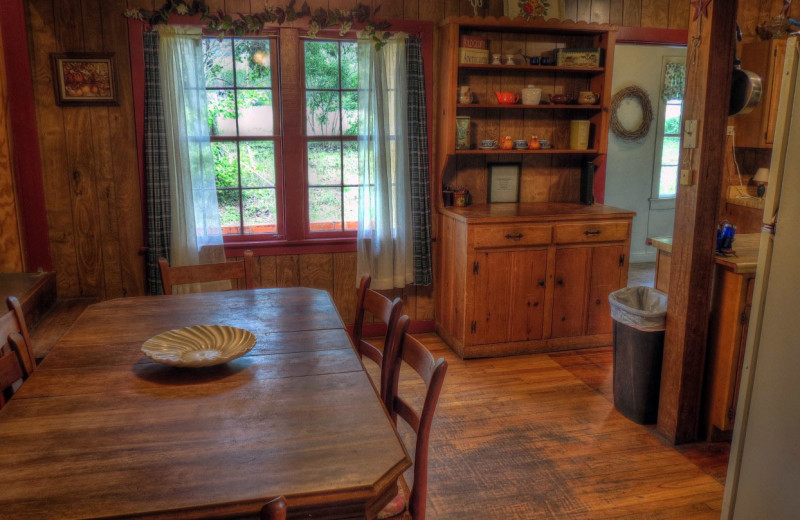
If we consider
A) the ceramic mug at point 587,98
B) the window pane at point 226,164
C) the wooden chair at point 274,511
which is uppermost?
the ceramic mug at point 587,98

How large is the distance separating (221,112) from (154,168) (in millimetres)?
555

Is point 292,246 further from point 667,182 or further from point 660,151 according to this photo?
point 667,182

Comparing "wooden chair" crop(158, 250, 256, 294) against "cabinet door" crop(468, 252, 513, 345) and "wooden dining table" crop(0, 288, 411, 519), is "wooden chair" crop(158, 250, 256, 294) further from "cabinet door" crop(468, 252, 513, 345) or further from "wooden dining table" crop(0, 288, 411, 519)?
"cabinet door" crop(468, 252, 513, 345)

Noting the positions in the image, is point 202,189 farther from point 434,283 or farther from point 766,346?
point 766,346

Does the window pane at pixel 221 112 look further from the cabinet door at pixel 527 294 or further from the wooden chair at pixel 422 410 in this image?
the wooden chair at pixel 422 410

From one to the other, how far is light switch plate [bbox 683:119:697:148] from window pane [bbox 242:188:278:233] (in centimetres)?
250

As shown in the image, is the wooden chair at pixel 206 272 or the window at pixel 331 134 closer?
the wooden chair at pixel 206 272

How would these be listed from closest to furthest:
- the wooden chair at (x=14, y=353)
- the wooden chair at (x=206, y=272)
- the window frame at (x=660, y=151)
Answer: the wooden chair at (x=14, y=353) → the wooden chair at (x=206, y=272) → the window frame at (x=660, y=151)

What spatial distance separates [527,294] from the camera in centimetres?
400

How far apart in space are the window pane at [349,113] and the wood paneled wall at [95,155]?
56 cm

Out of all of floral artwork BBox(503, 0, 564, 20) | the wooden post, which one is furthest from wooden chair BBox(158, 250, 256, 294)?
floral artwork BBox(503, 0, 564, 20)

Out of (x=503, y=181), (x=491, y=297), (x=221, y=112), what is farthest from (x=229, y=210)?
(x=503, y=181)

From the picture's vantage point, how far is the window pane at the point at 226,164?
3959 mm

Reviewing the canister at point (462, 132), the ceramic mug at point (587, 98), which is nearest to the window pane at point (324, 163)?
the canister at point (462, 132)
